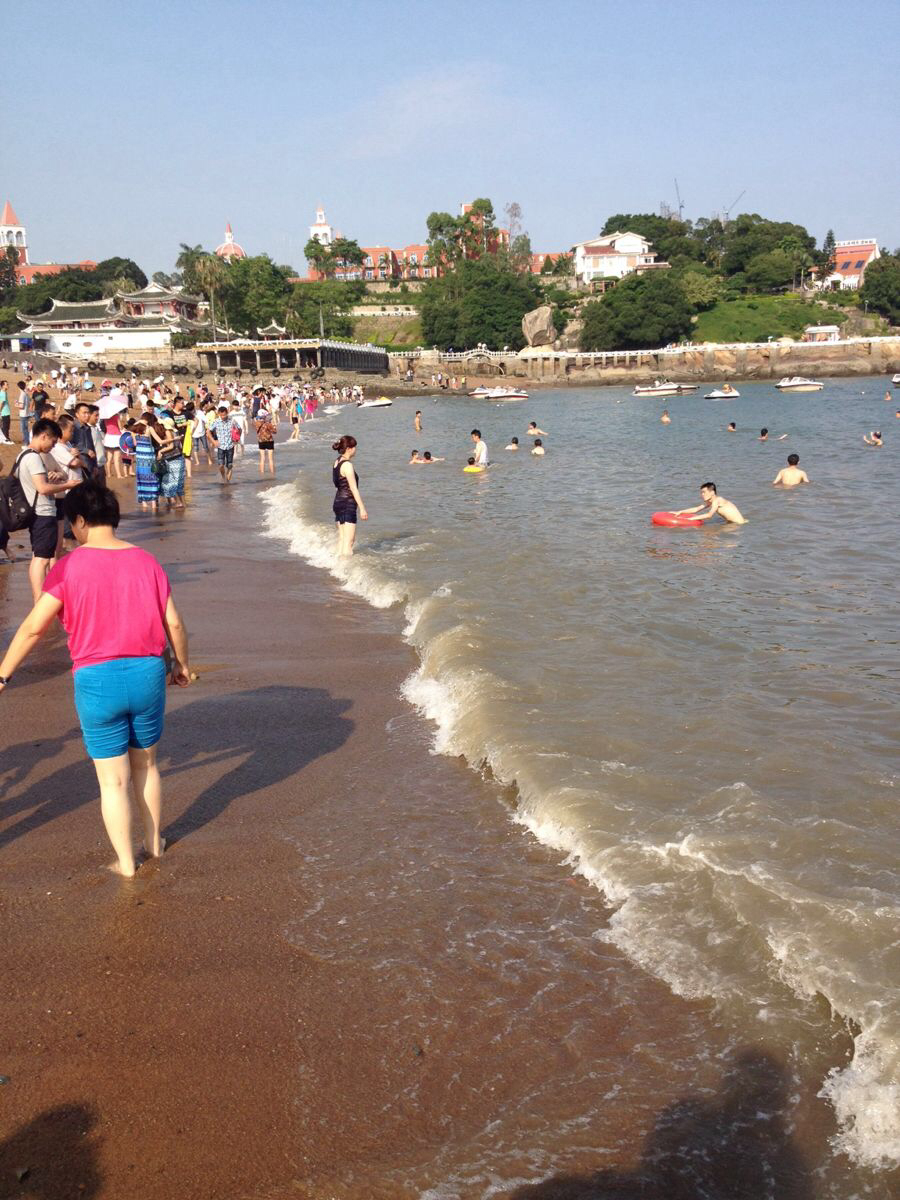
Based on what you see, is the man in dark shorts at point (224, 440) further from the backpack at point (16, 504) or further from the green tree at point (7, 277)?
the green tree at point (7, 277)

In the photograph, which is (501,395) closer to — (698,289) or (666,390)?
(666,390)

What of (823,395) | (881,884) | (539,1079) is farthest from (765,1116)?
(823,395)

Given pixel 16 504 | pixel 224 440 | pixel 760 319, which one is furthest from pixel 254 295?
pixel 16 504

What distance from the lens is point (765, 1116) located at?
3012mm

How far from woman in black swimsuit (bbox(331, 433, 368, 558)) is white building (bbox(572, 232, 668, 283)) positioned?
408 ft

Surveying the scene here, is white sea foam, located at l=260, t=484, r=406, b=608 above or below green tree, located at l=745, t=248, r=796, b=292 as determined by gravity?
below

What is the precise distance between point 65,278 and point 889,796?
4857 inches

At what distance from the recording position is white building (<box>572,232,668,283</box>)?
130 m

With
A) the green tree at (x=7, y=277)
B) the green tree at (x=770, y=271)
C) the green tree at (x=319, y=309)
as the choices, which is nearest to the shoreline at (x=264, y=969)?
the green tree at (x=319, y=309)

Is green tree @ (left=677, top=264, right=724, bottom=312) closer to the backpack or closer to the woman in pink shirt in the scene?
the backpack

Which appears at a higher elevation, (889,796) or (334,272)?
(334,272)

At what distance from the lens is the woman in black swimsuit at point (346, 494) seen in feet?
37.3

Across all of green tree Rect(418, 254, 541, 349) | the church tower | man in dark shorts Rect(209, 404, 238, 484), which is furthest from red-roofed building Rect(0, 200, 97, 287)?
man in dark shorts Rect(209, 404, 238, 484)

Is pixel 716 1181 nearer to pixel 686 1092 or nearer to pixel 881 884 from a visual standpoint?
pixel 686 1092
